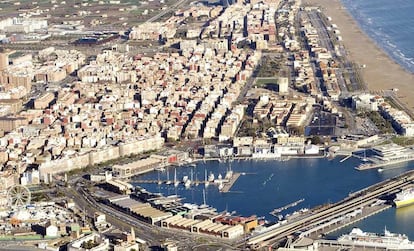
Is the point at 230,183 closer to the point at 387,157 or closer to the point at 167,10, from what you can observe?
the point at 387,157

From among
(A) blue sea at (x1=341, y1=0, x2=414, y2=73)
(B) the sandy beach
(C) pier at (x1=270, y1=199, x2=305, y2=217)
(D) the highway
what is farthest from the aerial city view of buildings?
(A) blue sea at (x1=341, y1=0, x2=414, y2=73)

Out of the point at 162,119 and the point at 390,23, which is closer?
the point at 162,119

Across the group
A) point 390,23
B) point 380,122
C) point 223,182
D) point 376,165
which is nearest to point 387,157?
point 376,165

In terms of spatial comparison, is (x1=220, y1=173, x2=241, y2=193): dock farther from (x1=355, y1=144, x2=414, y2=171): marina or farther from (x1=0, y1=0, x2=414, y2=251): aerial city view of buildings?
(x1=355, y1=144, x2=414, y2=171): marina

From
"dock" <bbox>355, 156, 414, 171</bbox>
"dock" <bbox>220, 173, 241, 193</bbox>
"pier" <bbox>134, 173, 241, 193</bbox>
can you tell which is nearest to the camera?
"dock" <bbox>220, 173, 241, 193</bbox>

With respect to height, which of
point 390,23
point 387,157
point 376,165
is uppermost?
point 390,23

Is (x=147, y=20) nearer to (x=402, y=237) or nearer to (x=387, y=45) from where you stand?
(x=387, y=45)

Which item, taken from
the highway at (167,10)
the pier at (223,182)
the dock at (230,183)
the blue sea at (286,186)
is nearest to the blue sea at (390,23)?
the highway at (167,10)
